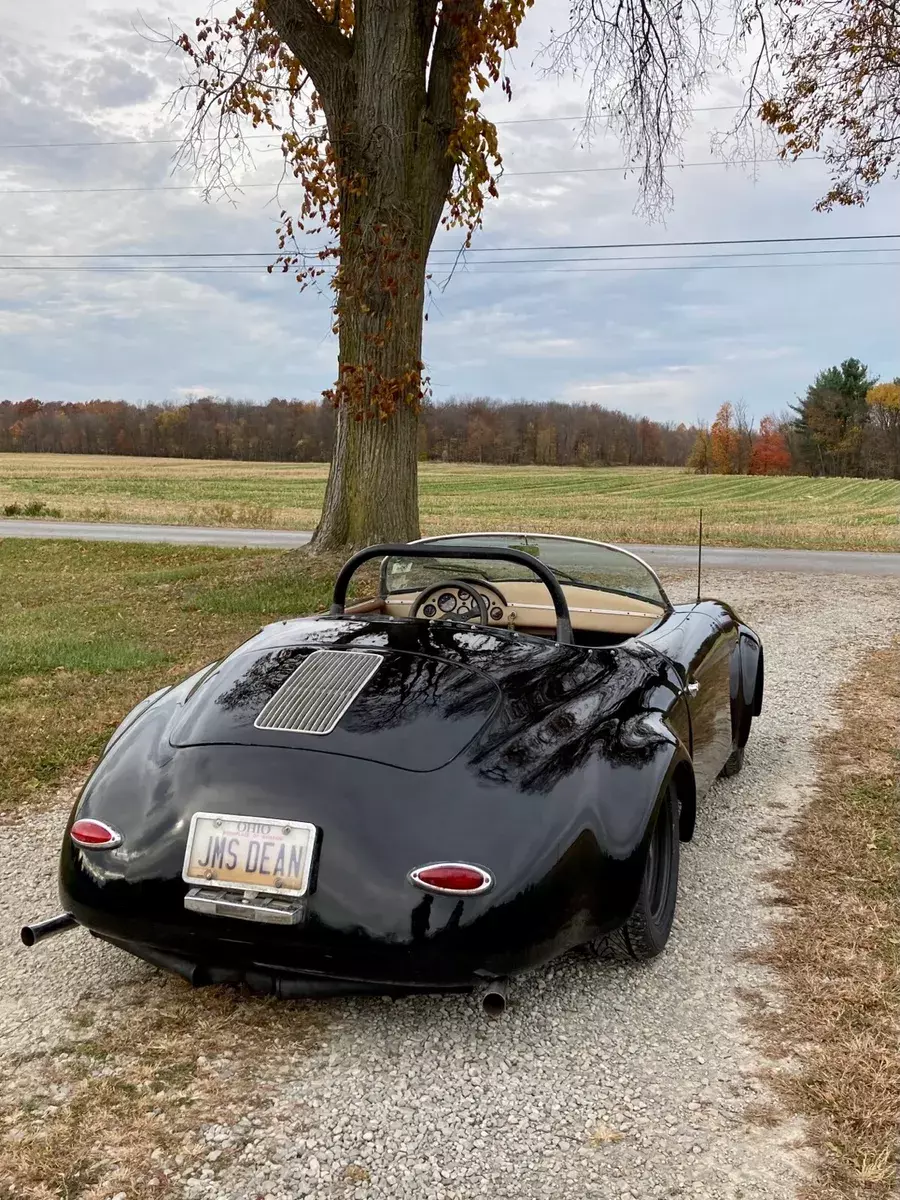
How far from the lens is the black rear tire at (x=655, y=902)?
3041 mm

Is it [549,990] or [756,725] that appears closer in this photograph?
[549,990]

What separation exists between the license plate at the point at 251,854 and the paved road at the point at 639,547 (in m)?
13.5

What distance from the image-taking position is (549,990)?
9.87 feet

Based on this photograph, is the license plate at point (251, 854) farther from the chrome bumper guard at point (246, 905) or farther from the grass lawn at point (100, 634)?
the grass lawn at point (100, 634)

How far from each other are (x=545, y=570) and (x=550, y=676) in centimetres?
56

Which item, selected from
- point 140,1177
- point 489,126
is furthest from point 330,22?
point 140,1177

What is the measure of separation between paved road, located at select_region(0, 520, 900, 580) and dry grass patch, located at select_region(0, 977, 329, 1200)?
13.5m

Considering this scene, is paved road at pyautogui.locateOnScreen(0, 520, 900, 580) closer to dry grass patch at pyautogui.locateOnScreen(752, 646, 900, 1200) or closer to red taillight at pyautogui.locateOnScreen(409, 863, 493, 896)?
dry grass patch at pyautogui.locateOnScreen(752, 646, 900, 1200)

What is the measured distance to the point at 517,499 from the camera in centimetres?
4138

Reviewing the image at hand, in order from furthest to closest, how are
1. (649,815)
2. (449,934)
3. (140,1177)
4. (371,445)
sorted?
1. (371,445)
2. (649,815)
3. (449,934)
4. (140,1177)

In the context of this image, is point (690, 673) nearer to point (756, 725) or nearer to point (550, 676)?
point (550, 676)

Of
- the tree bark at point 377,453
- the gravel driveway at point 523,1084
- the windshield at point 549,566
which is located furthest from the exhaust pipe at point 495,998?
the tree bark at point 377,453

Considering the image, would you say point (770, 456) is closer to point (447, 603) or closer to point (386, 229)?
point (386, 229)

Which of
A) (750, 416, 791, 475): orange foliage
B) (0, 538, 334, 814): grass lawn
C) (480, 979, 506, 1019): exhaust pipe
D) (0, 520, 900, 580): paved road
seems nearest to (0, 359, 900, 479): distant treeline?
(750, 416, 791, 475): orange foliage
